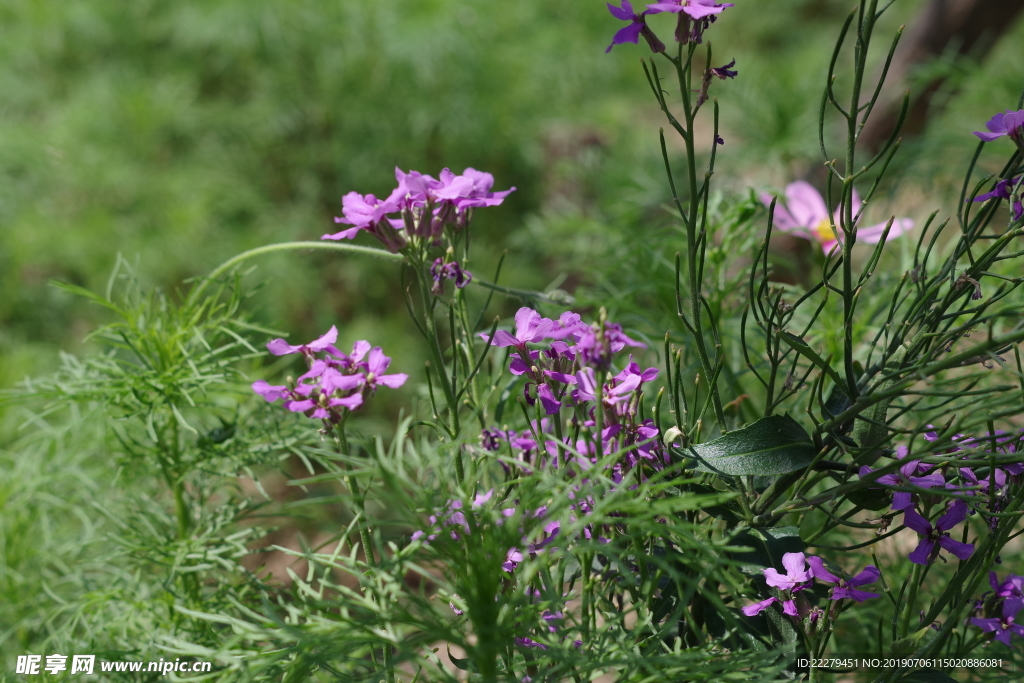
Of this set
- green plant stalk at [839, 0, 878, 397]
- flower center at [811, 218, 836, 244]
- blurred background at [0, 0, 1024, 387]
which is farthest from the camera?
blurred background at [0, 0, 1024, 387]

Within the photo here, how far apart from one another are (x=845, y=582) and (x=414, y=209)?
33 cm

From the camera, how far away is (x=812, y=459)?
41cm

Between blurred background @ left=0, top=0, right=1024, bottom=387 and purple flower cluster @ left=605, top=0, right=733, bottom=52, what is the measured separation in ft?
2.86

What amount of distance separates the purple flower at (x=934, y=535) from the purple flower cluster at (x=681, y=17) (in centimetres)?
29

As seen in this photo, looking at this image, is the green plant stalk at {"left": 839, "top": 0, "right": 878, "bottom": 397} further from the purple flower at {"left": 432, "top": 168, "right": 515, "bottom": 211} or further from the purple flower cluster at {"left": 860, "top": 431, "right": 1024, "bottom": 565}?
the purple flower at {"left": 432, "top": 168, "right": 515, "bottom": 211}

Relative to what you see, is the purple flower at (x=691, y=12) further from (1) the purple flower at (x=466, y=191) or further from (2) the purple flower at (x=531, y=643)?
(2) the purple flower at (x=531, y=643)

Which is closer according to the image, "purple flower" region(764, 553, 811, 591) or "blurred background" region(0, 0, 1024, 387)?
"purple flower" region(764, 553, 811, 591)

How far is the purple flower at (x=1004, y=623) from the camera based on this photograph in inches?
16.7

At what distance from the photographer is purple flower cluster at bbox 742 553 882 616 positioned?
0.40 m

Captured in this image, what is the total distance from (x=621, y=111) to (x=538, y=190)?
0.39 metres

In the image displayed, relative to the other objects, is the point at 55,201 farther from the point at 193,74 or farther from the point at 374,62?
the point at 374,62

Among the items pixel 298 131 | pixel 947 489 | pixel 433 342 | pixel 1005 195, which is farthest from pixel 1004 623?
pixel 298 131

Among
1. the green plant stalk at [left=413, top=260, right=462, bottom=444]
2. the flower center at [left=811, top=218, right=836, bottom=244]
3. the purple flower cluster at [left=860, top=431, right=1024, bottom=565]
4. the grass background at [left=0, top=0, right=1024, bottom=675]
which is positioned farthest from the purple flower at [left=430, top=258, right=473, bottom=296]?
the grass background at [left=0, top=0, right=1024, bottom=675]

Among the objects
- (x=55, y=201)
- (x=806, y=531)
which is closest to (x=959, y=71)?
(x=806, y=531)
